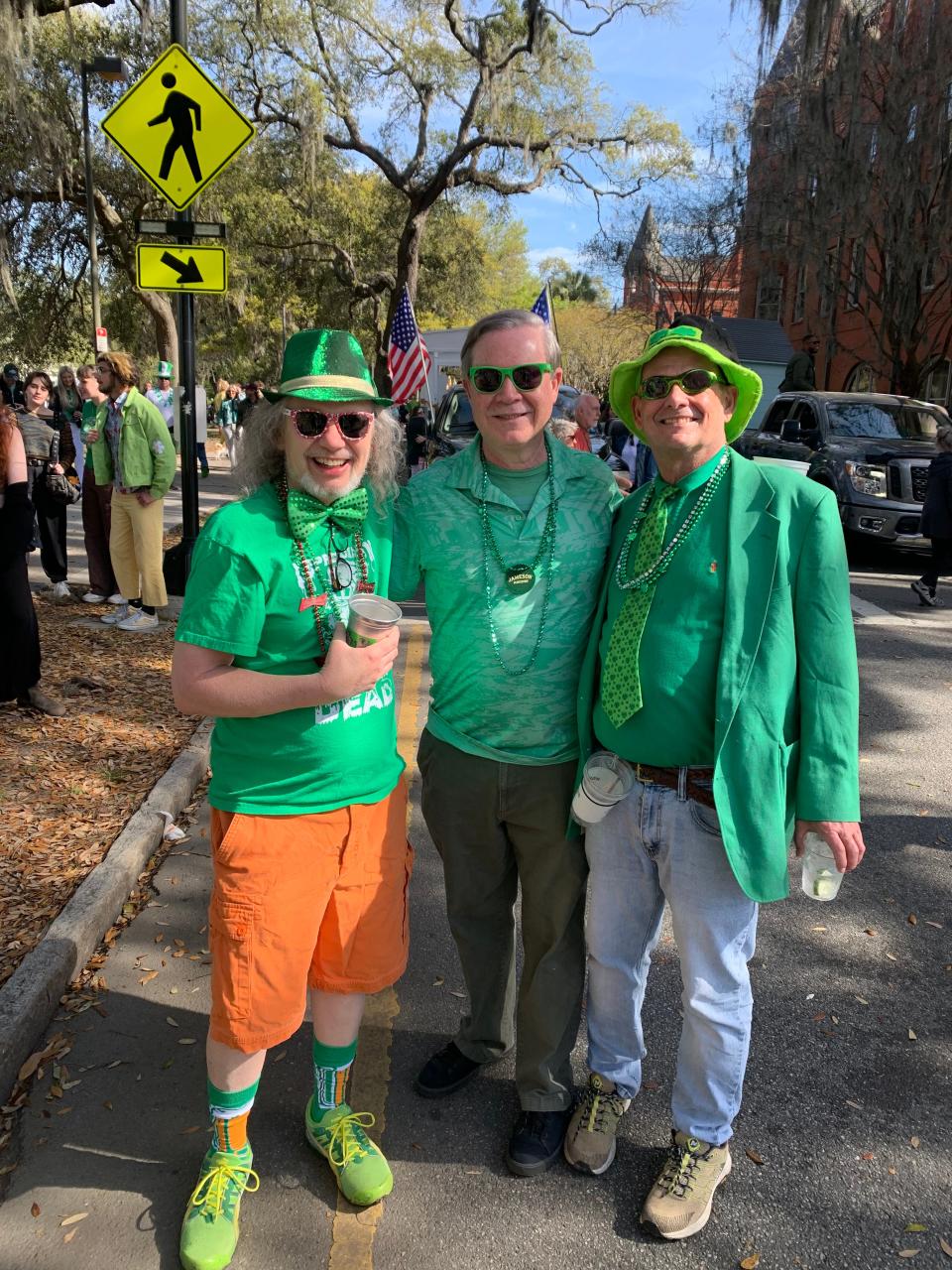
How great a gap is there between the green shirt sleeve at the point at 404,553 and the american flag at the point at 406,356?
1567cm

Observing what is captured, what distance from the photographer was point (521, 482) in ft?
7.89

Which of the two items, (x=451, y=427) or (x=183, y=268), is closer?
(x=183, y=268)

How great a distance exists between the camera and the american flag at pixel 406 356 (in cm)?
1764

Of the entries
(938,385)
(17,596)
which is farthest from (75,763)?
(938,385)

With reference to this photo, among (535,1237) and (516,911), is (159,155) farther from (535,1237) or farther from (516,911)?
(535,1237)

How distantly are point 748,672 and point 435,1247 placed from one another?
59.9 inches

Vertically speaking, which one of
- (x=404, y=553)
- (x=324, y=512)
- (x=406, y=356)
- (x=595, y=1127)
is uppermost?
(x=406, y=356)

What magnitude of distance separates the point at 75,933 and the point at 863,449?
36.1 ft

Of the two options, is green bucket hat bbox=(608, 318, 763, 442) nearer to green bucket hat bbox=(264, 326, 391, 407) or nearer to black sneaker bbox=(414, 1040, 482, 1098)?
green bucket hat bbox=(264, 326, 391, 407)

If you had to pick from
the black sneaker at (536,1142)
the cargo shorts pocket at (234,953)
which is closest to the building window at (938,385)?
the black sneaker at (536,1142)

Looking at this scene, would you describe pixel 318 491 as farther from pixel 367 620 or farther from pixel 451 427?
pixel 451 427

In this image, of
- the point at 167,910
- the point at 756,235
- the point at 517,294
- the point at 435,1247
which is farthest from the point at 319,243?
the point at 517,294

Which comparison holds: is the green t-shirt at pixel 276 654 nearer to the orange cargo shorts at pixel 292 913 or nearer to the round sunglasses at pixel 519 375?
the orange cargo shorts at pixel 292 913

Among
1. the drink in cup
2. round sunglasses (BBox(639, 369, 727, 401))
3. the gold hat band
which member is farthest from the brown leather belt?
the gold hat band
